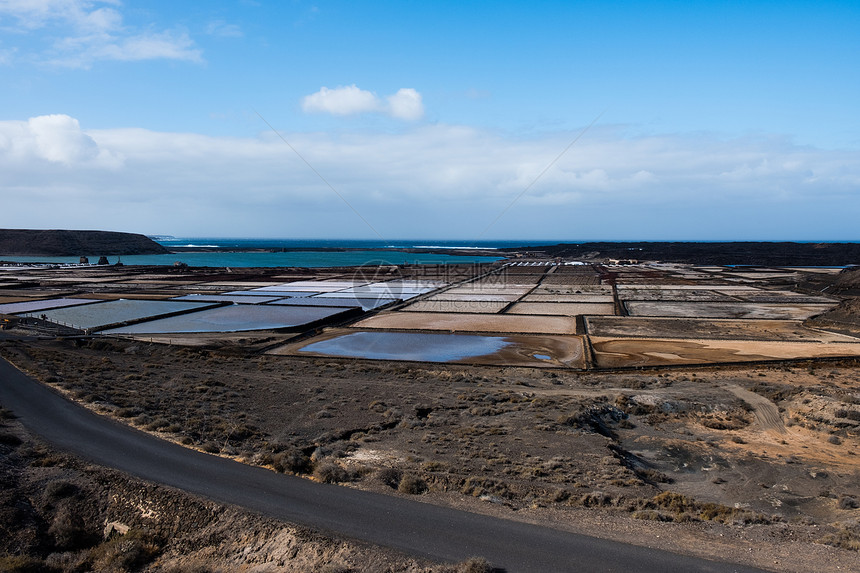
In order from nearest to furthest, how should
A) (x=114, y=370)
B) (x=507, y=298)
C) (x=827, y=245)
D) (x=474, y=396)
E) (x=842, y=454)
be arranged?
(x=842, y=454)
(x=474, y=396)
(x=114, y=370)
(x=507, y=298)
(x=827, y=245)

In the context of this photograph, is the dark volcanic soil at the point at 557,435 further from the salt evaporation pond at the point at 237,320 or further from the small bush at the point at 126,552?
the salt evaporation pond at the point at 237,320

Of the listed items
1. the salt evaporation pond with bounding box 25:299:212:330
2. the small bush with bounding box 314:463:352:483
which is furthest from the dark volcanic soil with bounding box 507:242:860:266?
the small bush with bounding box 314:463:352:483

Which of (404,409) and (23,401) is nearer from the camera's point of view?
(23,401)

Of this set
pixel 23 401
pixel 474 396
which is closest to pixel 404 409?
pixel 474 396

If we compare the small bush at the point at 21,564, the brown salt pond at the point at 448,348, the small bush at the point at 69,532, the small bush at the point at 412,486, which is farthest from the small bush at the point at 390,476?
the brown salt pond at the point at 448,348

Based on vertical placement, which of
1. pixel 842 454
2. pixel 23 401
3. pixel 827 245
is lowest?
pixel 842 454

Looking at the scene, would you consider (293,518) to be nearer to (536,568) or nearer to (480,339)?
(536,568)
